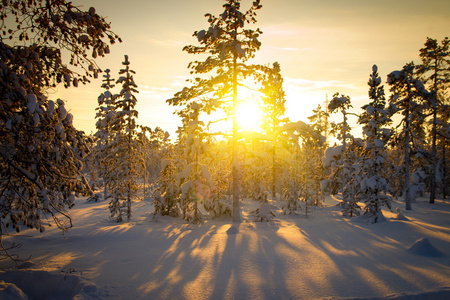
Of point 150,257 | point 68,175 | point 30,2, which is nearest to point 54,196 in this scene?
point 68,175

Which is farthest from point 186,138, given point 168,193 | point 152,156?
point 152,156

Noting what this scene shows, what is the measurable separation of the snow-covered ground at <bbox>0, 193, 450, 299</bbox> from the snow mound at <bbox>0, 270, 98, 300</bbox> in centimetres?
2

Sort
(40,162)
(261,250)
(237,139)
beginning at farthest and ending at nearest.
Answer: (237,139) → (261,250) → (40,162)

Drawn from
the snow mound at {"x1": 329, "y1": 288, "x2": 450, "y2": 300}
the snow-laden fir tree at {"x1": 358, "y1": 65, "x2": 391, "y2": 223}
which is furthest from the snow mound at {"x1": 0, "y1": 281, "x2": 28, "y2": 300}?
the snow-laden fir tree at {"x1": 358, "y1": 65, "x2": 391, "y2": 223}

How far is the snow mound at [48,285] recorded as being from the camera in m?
6.11

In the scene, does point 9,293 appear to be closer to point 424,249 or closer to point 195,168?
point 195,168

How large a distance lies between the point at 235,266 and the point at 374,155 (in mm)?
13951

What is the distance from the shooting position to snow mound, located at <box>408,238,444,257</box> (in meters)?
9.55

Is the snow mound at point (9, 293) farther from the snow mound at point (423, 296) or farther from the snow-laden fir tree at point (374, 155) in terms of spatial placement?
the snow-laden fir tree at point (374, 155)

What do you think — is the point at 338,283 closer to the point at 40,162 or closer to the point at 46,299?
the point at 46,299

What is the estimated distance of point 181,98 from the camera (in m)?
16.1

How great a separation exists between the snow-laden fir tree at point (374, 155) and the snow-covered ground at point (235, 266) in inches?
134

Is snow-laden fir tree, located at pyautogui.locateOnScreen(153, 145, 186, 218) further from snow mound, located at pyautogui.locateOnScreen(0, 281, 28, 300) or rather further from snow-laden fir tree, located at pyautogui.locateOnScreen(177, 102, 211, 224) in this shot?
snow mound, located at pyautogui.locateOnScreen(0, 281, 28, 300)

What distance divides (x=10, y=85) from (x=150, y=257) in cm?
704
